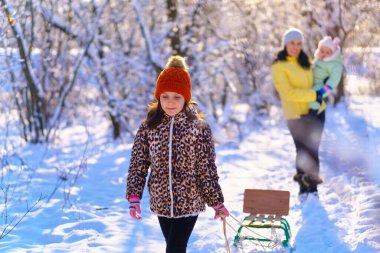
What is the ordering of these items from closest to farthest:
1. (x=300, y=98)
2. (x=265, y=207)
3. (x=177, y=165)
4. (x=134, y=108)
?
(x=177, y=165) < (x=265, y=207) < (x=300, y=98) < (x=134, y=108)

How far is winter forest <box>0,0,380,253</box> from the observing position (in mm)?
5531

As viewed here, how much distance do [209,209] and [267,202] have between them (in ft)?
4.74

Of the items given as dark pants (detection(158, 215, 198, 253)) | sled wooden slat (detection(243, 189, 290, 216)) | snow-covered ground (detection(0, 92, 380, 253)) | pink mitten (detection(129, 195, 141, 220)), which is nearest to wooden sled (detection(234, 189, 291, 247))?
sled wooden slat (detection(243, 189, 290, 216))

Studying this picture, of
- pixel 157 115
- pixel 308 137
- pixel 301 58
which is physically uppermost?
pixel 301 58

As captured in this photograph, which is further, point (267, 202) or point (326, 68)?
point (326, 68)

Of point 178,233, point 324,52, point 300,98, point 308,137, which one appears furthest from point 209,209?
point 178,233

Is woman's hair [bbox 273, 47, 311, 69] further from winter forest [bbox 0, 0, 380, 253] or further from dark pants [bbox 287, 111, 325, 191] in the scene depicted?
winter forest [bbox 0, 0, 380, 253]

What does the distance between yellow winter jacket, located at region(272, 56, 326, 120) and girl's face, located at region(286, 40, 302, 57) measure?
0.20ft

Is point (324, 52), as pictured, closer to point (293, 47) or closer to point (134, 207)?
point (293, 47)

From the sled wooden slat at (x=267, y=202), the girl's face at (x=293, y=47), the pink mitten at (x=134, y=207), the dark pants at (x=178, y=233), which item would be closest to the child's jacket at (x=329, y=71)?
the girl's face at (x=293, y=47)

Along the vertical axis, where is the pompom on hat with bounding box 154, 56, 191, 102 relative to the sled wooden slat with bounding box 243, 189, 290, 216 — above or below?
above

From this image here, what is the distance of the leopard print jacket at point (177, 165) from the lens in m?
3.43

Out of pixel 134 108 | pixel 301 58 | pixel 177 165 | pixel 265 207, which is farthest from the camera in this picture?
pixel 134 108

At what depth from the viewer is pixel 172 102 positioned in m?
3.47
